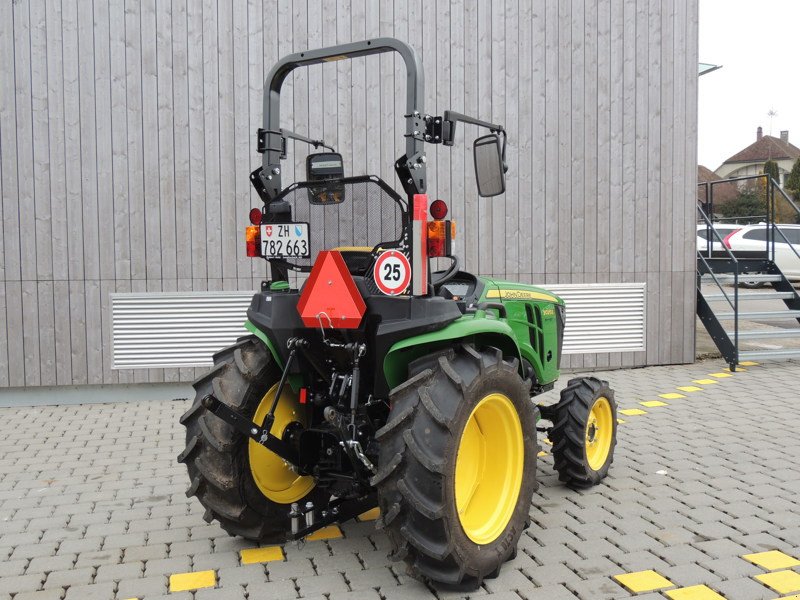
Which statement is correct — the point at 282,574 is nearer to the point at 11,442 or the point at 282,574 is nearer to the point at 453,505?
the point at 453,505

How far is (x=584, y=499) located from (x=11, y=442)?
4686 mm

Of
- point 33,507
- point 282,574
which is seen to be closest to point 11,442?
point 33,507

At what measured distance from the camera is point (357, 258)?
392 cm

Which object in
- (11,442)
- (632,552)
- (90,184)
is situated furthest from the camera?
(90,184)

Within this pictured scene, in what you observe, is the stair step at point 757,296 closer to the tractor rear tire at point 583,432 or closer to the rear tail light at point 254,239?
the tractor rear tire at point 583,432

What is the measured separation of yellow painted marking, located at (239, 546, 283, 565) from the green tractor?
0.07 m

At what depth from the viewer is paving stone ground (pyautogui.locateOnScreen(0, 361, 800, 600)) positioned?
3.63 m

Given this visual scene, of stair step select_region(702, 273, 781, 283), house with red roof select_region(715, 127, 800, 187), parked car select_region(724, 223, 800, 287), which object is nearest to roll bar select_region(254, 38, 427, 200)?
stair step select_region(702, 273, 781, 283)

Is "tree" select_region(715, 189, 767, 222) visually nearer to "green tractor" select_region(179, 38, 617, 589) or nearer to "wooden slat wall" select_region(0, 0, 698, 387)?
"wooden slat wall" select_region(0, 0, 698, 387)

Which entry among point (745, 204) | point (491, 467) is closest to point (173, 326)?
point (491, 467)

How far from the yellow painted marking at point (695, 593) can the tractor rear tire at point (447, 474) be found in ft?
2.48

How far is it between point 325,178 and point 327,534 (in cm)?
195

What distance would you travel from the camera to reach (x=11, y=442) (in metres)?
6.46

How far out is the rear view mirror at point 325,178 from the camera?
390 cm
